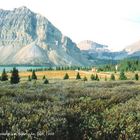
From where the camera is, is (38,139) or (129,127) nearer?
(38,139)

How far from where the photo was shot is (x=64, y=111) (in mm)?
12711

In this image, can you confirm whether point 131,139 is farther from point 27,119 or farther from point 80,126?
point 27,119

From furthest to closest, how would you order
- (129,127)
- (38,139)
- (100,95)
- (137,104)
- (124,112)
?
1. (100,95)
2. (137,104)
3. (124,112)
4. (129,127)
5. (38,139)

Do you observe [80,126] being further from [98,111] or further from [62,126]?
[98,111]

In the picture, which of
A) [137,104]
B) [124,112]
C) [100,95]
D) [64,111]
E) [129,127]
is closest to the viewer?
[129,127]

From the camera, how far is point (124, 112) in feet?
45.8

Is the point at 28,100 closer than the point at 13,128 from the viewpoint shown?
No

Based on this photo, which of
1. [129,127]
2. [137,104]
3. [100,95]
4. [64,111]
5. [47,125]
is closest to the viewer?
[47,125]

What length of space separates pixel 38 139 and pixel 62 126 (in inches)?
48.5

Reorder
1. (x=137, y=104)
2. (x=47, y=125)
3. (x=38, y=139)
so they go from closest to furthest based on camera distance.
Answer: (x=38, y=139) < (x=47, y=125) < (x=137, y=104)

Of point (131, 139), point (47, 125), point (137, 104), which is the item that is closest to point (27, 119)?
point (47, 125)

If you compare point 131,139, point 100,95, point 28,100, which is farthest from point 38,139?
point 100,95

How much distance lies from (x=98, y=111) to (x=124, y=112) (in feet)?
3.58

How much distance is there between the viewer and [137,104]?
15.9m
